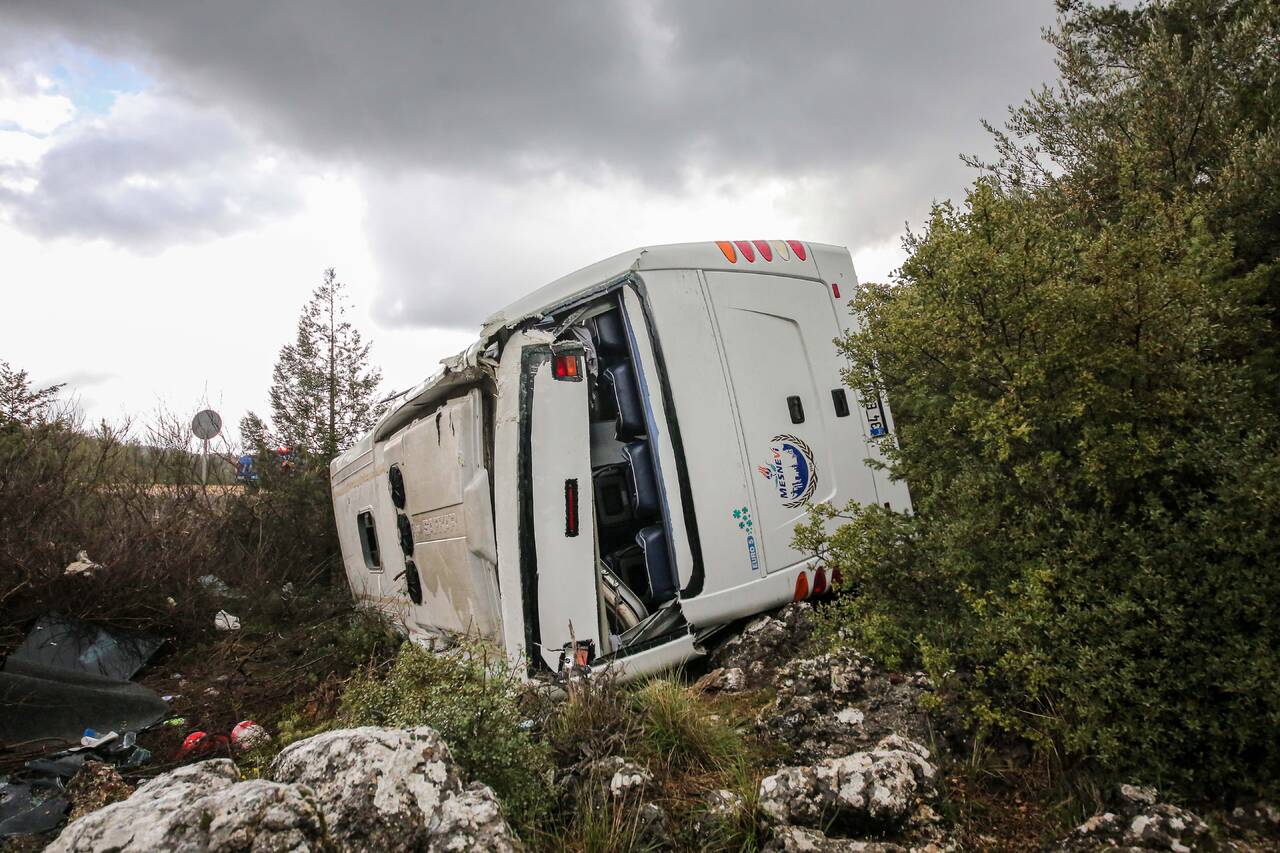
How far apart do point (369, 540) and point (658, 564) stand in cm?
297

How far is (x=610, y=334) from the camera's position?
3.99 metres

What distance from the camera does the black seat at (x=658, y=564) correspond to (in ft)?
12.2

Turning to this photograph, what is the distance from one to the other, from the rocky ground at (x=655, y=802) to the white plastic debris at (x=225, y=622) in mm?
3554

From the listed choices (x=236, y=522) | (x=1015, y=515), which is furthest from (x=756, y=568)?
(x=236, y=522)

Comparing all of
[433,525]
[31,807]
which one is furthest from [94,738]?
[433,525]

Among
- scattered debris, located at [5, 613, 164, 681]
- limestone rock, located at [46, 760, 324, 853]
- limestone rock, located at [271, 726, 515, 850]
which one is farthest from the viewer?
scattered debris, located at [5, 613, 164, 681]

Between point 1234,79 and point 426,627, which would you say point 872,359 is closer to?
point 426,627

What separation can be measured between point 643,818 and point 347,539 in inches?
190

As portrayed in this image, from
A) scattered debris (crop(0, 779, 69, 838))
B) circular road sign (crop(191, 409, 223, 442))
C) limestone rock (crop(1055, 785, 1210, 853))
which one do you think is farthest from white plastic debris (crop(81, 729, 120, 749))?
circular road sign (crop(191, 409, 223, 442))

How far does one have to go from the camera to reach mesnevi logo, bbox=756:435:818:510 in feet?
12.8

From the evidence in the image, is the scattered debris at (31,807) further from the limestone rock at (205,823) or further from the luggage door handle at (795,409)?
the luggage door handle at (795,409)

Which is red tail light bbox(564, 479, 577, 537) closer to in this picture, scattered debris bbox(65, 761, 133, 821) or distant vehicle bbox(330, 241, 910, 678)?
distant vehicle bbox(330, 241, 910, 678)

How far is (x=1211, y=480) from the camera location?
2289mm

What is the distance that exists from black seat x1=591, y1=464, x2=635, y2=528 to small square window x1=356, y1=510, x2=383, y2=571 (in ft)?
7.31
